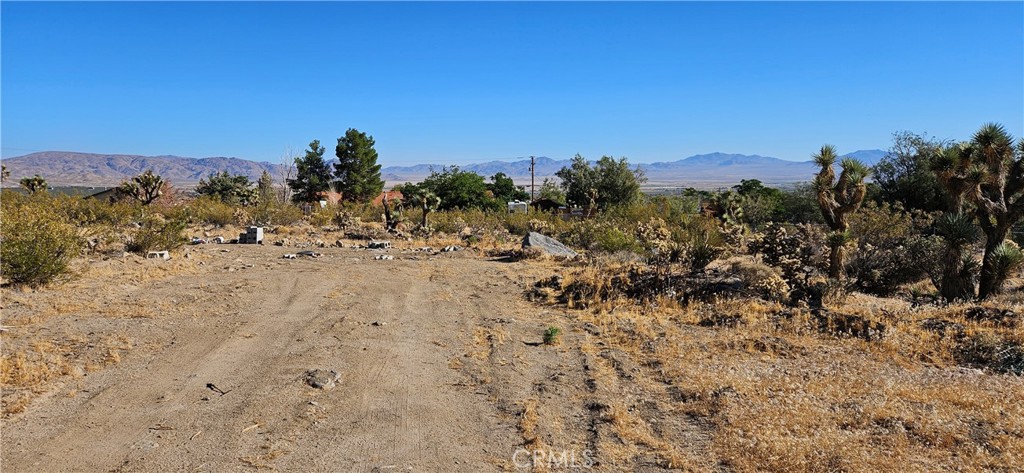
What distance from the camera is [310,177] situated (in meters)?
57.9

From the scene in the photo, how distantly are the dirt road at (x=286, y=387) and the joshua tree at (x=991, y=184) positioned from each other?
8.87 metres

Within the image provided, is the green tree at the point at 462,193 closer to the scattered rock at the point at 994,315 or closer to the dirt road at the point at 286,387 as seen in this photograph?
the dirt road at the point at 286,387

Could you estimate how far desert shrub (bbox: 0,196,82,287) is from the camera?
10.7 metres

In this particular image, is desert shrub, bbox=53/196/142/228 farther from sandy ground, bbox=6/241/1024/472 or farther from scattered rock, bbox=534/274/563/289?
scattered rock, bbox=534/274/563/289

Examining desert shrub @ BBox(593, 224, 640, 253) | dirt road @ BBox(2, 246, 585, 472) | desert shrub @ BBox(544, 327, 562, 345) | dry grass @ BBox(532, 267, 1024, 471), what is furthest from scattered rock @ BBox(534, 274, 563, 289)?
desert shrub @ BBox(593, 224, 640, 253)

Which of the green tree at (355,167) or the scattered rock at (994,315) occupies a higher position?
the green tree at (355,167)

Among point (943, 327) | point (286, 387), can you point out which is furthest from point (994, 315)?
point (286, 387)

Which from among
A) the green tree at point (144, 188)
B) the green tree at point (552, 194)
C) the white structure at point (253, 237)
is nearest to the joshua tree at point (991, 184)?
the white structure at point (253, 237)

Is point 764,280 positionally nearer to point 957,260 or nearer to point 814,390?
point 957,260

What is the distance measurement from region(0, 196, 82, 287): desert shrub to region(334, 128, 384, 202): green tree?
1812 inches

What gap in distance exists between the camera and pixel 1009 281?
1389cm

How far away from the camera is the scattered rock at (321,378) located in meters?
6.95

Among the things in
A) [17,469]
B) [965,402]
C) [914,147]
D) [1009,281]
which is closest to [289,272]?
[17,469]

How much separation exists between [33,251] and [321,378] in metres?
7.31
